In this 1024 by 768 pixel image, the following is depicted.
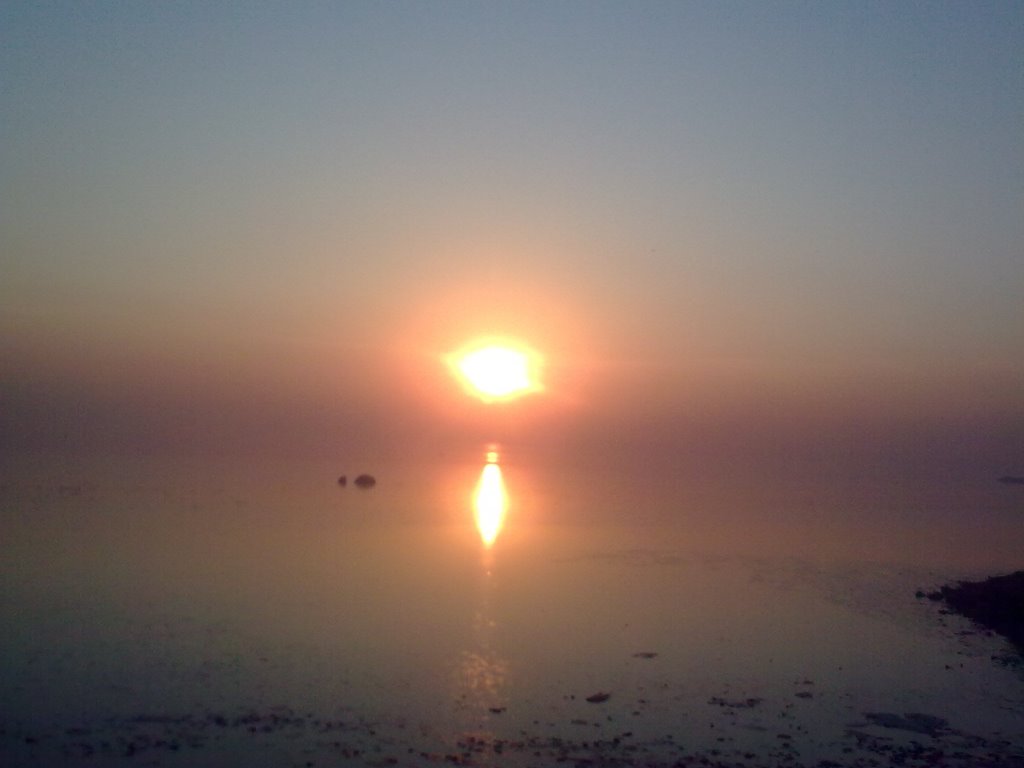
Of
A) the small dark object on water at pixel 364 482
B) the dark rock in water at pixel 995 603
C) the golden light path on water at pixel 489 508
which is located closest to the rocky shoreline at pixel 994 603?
the dark rock in water at pixel 995 603

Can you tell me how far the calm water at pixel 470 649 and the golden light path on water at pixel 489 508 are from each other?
369 cm

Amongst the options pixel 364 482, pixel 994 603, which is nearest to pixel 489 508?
pixel 364 482

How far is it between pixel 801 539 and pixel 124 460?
9188 centimetres

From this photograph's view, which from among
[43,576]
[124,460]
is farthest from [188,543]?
[124,460]

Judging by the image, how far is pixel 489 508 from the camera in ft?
260

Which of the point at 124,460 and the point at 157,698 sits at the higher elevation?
the point at 124,460

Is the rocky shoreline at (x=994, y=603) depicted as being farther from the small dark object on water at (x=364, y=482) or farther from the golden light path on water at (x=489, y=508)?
the small dark object on water at (x=364, y=482)

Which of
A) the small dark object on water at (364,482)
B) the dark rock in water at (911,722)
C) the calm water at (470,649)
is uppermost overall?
the small dark object on water at (364,482)

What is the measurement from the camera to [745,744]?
17.5 metres

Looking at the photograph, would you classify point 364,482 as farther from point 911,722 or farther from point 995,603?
point 911,722

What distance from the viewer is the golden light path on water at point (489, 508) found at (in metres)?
57.7

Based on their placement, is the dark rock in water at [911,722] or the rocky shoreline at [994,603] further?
the rocky shoreline at [994,603]

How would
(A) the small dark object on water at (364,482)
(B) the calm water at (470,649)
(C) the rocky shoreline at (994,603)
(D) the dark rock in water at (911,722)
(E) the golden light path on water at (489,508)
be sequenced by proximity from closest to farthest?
(B) the calm water at (470,649), (D) the dark rock in water at (911,722), (C) the rocky shoreline at (994,603), (E) the golden light path on water at (489,508), (A) the small dark object on water at (364,482)

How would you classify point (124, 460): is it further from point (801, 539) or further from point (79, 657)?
point (79, 657)
